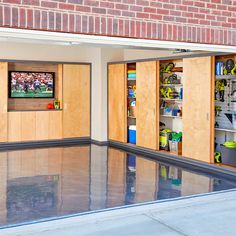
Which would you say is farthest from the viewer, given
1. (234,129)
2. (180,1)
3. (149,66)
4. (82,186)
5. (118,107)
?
(118,107)

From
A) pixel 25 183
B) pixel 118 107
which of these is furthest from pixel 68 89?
pixel 25 183

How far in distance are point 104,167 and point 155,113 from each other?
2.19 metres

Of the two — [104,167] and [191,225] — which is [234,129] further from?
[191,225]

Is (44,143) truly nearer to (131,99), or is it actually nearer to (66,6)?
(131,99)

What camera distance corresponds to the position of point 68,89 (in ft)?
38.9

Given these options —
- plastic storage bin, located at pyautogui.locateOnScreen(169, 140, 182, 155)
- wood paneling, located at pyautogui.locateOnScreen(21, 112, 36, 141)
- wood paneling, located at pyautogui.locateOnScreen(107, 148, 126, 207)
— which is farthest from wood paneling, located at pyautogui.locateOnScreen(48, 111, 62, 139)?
plastic storage bin, located at pyautogui.locateOnScreen(169, 140, 182, 155)

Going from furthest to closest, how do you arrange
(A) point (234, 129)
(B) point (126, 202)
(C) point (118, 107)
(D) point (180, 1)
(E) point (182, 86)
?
(C) point (118, 107) → (E) point (182, 86) → (A) point (234, 129) → (B) point (126, 202) → (D) point (180, 1)

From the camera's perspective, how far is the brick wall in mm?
4184

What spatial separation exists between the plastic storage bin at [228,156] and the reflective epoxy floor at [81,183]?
25.5 inches

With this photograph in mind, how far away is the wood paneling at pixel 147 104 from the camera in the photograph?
32.4ft

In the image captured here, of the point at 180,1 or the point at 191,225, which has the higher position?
the point at 180,1

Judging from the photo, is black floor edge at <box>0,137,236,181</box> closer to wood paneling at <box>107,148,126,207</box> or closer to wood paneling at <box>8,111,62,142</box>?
wood paneling at <box>8,111,62,142</box>

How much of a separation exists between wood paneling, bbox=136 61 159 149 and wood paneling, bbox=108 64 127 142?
716mm

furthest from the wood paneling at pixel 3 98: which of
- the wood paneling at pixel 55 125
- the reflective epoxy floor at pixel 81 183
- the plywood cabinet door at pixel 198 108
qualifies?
the plywood cabinet door at pixel 198 108
